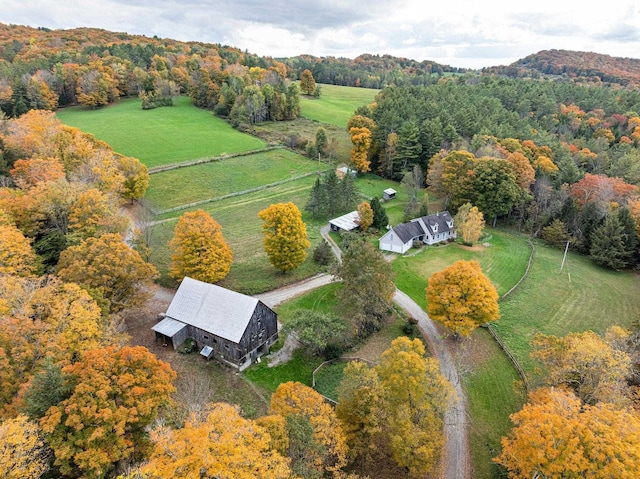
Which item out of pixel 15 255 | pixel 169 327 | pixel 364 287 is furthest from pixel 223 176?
pixel 364 287

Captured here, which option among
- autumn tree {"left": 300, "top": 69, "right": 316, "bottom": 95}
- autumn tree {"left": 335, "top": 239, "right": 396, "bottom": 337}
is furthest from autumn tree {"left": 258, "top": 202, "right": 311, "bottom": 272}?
autumn tree {"left": 300, "top": 69, "right": 316, "bottom": 95}

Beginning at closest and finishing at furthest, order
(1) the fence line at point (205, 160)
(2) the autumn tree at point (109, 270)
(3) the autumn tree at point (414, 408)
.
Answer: (3) the autumn tree at point (414, 408) < (2) the autumn tree at point (109, 270) < (1) the fence line at point (205, 160)

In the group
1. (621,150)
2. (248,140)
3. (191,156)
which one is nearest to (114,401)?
(191,156)

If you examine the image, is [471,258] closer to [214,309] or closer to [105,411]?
[214,309]

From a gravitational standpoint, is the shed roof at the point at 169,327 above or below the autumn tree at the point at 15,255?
below

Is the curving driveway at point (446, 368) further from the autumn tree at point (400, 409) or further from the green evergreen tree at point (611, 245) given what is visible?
the green evergreen tree at point (611, 245)

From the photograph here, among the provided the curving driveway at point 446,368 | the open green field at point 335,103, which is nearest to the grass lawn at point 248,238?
the curving driveway at point 446,368

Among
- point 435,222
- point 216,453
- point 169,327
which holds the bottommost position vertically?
point 169,327
